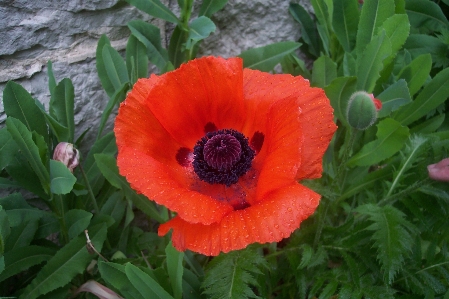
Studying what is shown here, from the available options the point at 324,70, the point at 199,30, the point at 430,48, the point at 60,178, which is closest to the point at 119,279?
the point at 60,178

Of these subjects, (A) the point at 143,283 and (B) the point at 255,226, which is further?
(A) the point at 143,283

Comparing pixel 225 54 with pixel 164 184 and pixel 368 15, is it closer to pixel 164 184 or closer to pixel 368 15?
pixel 368 15

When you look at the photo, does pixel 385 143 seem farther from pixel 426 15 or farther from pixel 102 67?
pixel 102 67

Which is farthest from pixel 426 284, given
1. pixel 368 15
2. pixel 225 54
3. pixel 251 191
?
pixel 225 54

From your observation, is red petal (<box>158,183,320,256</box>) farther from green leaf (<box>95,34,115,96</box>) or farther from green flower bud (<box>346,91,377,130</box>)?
green leaf (<box>95,34,115,96</box>)

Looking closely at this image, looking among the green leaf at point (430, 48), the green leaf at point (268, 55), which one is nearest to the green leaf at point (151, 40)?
the green leaf at point (268, 55)

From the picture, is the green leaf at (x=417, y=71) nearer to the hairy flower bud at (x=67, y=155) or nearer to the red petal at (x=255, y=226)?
the red petal at (x=255, y=226)
